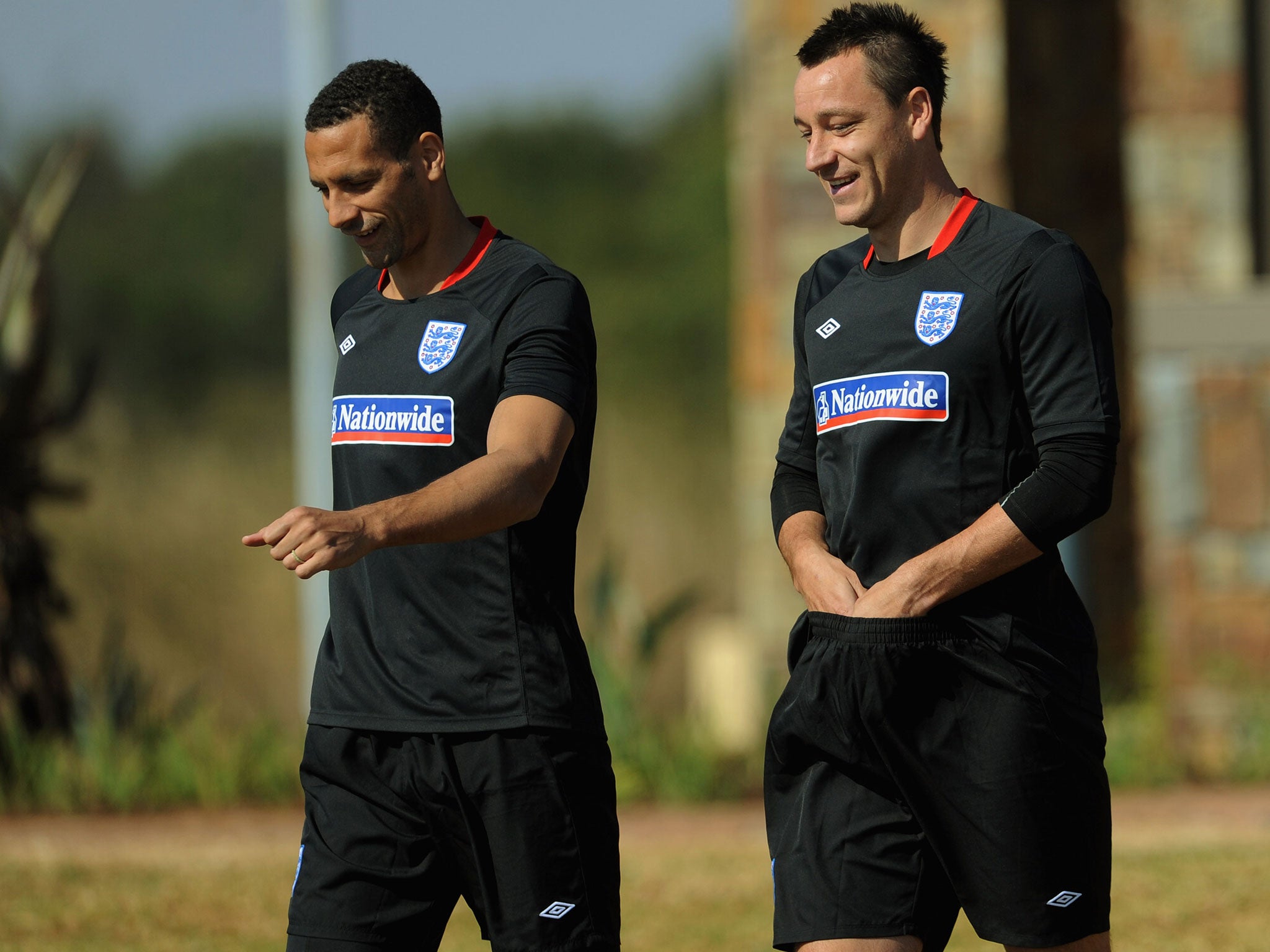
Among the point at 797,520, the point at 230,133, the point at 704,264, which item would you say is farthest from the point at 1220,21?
the point at 230,133

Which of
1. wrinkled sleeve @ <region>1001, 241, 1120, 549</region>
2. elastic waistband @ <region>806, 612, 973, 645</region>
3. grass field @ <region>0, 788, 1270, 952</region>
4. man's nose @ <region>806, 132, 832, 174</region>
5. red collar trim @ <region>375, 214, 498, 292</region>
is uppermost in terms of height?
man's nose @ <region>806, 132, 832, 174</region>

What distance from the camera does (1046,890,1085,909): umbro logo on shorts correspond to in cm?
322

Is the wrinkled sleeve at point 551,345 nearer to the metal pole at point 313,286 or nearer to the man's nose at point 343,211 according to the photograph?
the man's nose at point 343,211

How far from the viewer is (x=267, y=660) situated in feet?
45.5

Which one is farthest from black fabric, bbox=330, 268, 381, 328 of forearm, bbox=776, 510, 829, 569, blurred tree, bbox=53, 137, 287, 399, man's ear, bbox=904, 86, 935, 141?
blurred tree, bbox=53, 137, 287, 399

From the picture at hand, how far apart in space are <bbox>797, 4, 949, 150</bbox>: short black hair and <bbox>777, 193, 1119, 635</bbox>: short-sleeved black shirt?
24 cm

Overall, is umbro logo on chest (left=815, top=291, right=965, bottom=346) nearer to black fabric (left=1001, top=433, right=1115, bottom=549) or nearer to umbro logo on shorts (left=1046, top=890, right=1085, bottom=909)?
black fabric (left=1001, top=433, right=1115, bottom=549)

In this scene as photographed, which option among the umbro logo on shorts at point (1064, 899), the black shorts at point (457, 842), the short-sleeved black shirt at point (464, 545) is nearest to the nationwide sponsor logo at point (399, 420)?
the short-sleeved black shirt at point (464, 545)

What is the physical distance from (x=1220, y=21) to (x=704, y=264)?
20213 mm

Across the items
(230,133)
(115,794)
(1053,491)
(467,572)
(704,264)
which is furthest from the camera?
(230,133)

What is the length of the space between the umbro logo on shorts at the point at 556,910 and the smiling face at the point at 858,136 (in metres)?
1.31

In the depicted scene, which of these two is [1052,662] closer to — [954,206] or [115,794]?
[954,206]

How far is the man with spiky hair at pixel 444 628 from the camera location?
3.33m

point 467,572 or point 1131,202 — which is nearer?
point 467,572
